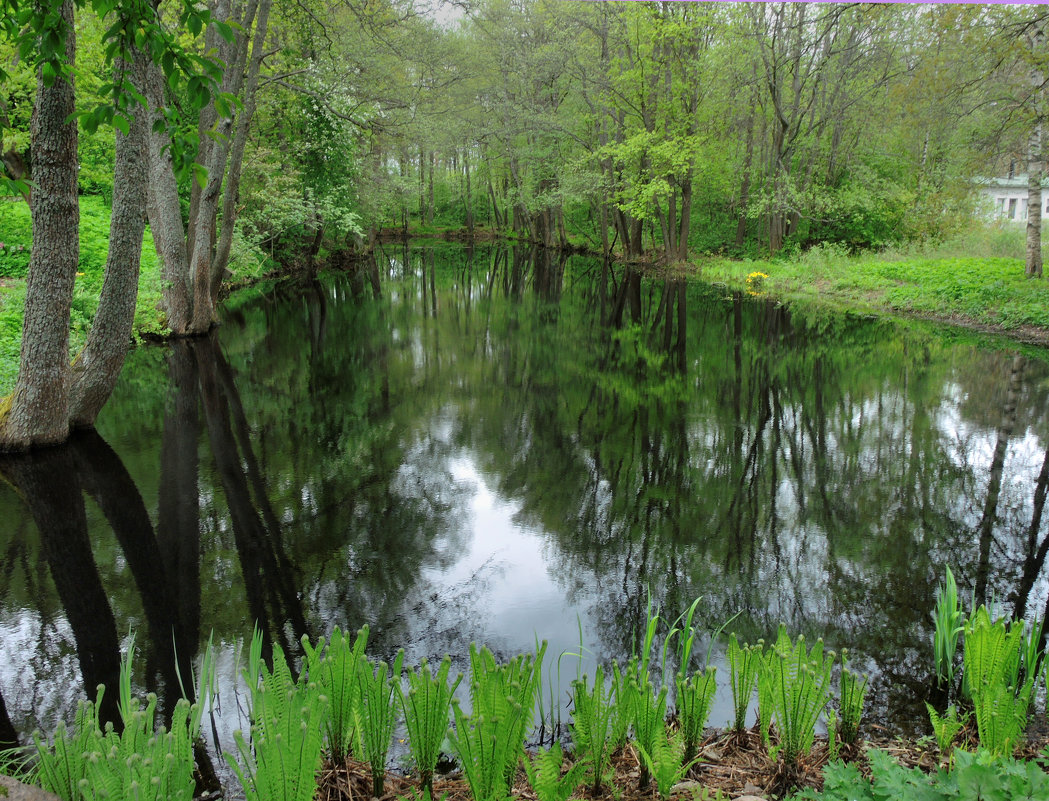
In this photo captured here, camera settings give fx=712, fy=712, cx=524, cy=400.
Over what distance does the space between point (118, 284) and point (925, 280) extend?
52.5 feet

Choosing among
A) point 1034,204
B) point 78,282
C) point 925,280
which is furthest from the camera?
point 925,280

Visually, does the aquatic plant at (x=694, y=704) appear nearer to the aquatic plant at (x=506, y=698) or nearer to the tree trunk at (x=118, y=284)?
the aquatic plant at (x=506, y=698)

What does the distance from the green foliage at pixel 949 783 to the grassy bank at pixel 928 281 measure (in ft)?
40.9

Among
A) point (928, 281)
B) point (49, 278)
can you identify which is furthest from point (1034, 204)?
point (49, 278)

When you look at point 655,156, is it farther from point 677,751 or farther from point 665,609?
point 677,751

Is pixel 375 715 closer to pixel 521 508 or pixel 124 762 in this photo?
pixel 124 762

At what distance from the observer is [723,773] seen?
274cm

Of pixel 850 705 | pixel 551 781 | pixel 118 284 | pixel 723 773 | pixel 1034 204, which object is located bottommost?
pixel 723 773

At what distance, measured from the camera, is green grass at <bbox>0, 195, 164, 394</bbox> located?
924 cm

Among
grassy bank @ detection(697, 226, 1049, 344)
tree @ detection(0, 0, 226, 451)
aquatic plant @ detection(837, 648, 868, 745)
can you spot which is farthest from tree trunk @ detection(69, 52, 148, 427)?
grassy bank @ detection(697, 226, 1049, 344)

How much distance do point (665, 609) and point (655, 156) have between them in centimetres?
2006

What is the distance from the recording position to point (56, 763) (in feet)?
7.18

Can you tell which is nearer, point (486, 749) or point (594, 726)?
A: point (486, 749)

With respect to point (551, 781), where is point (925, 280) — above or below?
above
